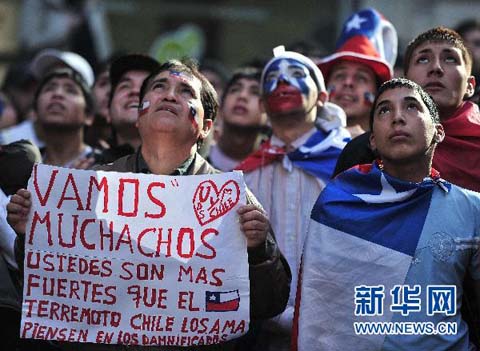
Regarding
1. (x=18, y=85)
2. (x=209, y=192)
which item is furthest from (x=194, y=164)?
(x=18, y=85)

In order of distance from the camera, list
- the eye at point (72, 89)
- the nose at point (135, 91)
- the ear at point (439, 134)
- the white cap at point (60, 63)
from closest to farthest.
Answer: the ear at point (439, 134)
the nose at point (135, 91)
the eye at point (72, 89)
the white cap at point (60, 63)

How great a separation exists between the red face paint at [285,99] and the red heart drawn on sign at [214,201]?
1.34 m

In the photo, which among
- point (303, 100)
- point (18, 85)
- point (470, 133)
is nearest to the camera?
point (470, 133)

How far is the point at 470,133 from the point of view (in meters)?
5.12

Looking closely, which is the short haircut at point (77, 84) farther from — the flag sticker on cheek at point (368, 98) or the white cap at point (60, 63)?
the flag sticker on cheek at point (368, 98)

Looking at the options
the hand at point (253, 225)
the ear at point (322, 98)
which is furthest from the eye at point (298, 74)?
the hand at point (253, 225)

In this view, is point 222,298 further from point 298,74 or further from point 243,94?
point 243,94

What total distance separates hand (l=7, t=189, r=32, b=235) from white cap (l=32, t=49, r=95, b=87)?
9.29ft

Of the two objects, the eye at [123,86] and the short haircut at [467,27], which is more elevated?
the short haircut at [467,27]

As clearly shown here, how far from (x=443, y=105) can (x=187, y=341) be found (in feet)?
5.71

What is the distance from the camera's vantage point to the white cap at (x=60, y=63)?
7530 mm

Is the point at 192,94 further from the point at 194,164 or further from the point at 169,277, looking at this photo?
the point at 169,277

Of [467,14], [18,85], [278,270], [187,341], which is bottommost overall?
[187,341]

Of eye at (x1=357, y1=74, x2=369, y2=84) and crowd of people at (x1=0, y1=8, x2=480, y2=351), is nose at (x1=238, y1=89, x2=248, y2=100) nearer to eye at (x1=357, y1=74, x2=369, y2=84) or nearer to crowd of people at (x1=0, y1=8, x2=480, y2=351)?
crowd of people at (x1=0, y1=8, x2=480, y2=351)
